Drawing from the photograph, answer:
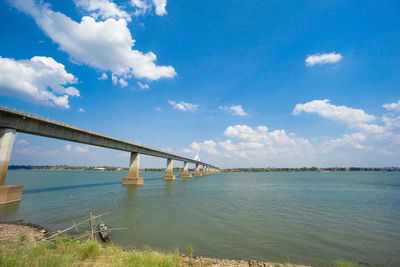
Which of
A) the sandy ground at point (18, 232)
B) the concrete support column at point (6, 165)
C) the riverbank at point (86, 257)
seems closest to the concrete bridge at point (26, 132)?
the concrete support column at point (6, 165)

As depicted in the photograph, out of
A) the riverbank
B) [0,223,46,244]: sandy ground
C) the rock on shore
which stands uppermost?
the riverbank

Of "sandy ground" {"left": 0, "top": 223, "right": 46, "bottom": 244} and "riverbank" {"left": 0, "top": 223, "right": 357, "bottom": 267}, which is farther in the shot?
"sandy ground" {"left": 0, "top": 223, "right": 46, "bottom": 244}

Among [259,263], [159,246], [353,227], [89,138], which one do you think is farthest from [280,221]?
[89,138]

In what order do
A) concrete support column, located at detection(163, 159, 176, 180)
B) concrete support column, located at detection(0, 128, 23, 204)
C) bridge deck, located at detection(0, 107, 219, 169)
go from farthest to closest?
1. concrete support column, located at detection(163, 159, 176, 180)
2. bridge deck, located at detection(0, 107, 219, 169)
3. concrete support column, located at detection(0, 128, 23, 204)

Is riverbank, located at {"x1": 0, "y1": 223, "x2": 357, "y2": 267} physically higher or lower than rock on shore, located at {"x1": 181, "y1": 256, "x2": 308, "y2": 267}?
higher

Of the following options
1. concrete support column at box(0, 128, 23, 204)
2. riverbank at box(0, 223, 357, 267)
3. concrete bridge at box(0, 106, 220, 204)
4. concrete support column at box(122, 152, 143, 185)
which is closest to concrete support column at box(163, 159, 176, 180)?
concrete support column at box(122, 152, 143, 185)

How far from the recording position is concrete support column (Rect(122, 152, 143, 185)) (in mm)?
54031

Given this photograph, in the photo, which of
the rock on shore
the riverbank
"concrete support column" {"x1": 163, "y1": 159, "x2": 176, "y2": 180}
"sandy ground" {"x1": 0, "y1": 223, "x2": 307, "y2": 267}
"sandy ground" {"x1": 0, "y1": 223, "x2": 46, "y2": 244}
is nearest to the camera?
the riverbank

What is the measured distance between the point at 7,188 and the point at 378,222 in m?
41.8

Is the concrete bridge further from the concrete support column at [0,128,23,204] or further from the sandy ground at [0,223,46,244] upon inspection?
the sandy ground at [0,223,46,244]

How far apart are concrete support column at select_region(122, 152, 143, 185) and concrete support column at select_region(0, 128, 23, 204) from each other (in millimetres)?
30679

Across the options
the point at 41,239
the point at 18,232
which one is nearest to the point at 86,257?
the point at 41,239

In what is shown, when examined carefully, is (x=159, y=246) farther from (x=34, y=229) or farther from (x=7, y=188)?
(x=7, y=188)

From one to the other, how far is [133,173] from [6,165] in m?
33.5
